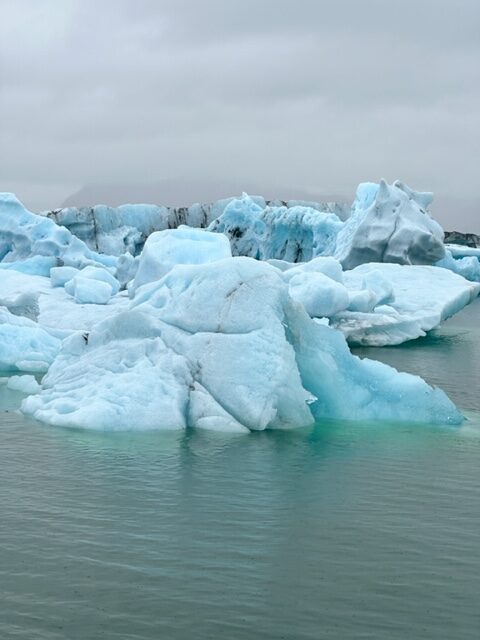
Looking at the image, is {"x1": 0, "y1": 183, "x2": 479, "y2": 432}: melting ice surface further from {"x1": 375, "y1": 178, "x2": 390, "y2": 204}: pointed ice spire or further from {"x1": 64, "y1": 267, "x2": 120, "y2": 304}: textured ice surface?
{"x1": 375, "y1": 178, "x2": 390, "y2": 204}: pointed ice spire

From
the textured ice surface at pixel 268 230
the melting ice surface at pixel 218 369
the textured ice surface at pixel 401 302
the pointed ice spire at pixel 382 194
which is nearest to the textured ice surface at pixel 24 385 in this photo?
the melting ice surface at pixel 218 369

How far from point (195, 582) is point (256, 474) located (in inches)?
138

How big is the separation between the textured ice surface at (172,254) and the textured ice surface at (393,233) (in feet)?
35.9

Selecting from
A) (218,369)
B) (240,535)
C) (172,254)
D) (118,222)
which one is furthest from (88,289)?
(118,222)

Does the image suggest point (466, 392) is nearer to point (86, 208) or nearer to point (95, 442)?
point (95, 442)

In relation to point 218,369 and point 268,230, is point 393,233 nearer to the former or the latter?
point 268,230

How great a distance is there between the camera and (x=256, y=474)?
35.6 ft

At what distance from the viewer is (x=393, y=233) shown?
1357 inches

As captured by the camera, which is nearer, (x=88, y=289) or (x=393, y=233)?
(x=88, y=289)

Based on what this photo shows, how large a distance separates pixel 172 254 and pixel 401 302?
7715mm

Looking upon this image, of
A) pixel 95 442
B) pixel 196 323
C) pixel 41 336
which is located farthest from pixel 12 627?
pixel 41 336

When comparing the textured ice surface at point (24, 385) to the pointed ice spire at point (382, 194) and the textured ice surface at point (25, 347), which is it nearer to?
the textured ice surface at point (25, 347)

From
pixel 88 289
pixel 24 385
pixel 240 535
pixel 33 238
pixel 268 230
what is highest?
pixel 268 230

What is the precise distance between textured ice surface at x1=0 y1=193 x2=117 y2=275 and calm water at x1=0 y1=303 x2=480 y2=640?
23.5 m
